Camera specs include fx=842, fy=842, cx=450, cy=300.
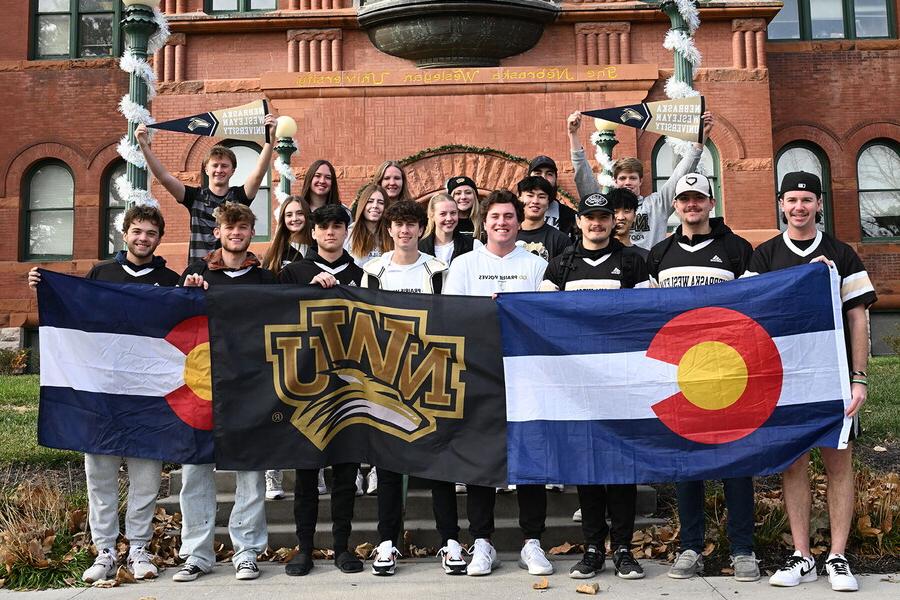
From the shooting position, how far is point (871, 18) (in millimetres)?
19500

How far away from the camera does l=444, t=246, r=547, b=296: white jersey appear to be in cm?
586

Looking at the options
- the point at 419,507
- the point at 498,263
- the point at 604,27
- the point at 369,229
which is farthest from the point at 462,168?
the point at 419,507

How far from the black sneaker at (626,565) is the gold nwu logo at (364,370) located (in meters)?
1.33

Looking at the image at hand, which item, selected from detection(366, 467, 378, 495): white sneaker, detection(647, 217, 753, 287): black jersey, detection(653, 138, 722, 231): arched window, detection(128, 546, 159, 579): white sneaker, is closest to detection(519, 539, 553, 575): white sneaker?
detection(366, 467, 378, 495): white sneaker

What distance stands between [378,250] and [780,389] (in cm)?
336

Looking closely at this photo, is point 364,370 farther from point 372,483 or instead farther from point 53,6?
point 53,6

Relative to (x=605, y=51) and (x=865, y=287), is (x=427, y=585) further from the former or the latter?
(x=605, y=51)

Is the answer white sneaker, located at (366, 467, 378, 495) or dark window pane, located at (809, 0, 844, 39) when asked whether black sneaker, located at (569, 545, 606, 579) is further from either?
dark window pane, located at (809, 0, 844, 39)

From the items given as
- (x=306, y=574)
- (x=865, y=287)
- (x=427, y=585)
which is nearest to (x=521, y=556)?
(x=427, y=585)

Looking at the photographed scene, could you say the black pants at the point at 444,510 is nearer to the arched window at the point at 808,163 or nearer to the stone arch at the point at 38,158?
the arched window at the point at 808,163

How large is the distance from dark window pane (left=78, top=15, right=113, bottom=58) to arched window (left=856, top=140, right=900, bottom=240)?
17.8 m

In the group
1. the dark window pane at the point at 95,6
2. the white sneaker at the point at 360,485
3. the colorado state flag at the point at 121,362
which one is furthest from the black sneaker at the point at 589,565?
the dark window pane at the point at 95,6

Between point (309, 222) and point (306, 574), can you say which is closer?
point (306, 574)

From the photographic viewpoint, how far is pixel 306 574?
17.8ft
